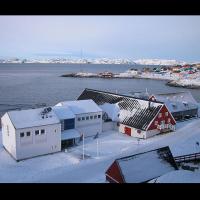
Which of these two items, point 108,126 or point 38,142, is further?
point 108,126

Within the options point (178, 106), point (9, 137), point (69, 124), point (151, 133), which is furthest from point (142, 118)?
point (9, 137)

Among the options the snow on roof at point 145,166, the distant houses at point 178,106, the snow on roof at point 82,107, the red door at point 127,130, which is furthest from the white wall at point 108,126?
the snow on roof at point 145,166

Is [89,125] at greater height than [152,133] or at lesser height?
greater

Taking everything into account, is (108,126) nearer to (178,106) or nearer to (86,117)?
(86,117)

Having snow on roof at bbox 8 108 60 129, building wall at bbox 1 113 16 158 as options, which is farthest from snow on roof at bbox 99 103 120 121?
building wall at bbox 1 113 16 158

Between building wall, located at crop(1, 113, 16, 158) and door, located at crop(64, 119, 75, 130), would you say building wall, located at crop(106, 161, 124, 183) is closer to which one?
building wall, located at crop(1, 113, 16, 158)
